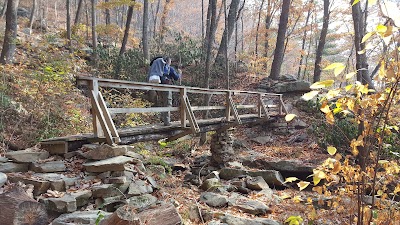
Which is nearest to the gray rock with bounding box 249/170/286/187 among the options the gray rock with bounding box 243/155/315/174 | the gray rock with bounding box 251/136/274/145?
the gray rock with bounding box 243/155/315/174

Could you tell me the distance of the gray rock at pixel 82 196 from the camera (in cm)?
393

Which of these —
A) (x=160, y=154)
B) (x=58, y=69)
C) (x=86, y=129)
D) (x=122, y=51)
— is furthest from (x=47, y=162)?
(x=122, y=51)

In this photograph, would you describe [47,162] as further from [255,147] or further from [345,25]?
[345,25]

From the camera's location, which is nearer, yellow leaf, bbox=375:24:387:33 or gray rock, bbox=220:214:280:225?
yellow leaf, bbox=375:24:387:33

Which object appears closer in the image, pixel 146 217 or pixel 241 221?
pixel 146 217

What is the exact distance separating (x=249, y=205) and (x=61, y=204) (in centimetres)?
367

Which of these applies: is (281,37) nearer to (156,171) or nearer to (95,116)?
(156,171)

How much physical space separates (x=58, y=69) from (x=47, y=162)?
6661mm

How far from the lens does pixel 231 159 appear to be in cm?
952

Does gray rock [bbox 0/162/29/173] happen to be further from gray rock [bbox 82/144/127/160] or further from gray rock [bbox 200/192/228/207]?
gray rock [bbox 200/192/228/207]

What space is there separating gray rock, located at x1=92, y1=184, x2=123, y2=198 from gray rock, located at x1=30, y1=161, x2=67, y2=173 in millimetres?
635

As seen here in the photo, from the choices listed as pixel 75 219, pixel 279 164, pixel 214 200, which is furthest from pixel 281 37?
pixel 75 219

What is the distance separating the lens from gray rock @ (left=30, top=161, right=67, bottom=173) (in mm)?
4277

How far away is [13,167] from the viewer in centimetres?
424
